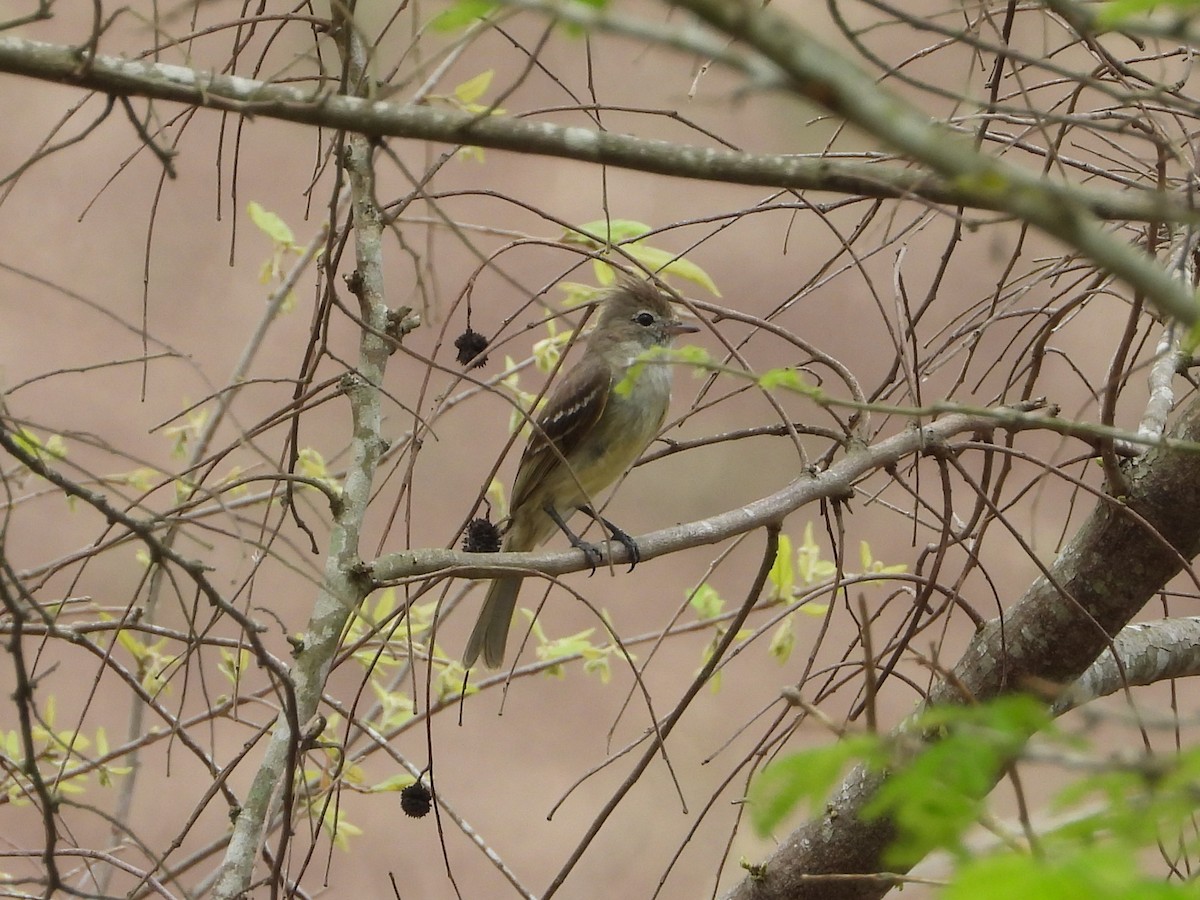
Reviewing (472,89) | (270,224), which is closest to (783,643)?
(472,89)

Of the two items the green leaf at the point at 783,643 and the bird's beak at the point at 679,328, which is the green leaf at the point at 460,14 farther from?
the bird's beak at the point at 679,328

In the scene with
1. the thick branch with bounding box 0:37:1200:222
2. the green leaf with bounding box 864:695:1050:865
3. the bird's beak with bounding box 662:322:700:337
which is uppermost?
the bird's beak with bounding box 662:322:700:337

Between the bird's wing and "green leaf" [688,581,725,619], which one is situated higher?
the bird's wing

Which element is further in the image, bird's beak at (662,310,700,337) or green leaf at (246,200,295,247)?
bird's beak at (662,310,700,337)

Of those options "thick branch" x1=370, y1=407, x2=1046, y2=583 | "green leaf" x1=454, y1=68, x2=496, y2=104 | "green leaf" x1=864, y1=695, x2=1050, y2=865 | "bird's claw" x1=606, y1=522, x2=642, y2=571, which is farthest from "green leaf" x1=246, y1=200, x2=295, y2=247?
"green leaf" x1=864, y1=695, x2=1050, y2=865

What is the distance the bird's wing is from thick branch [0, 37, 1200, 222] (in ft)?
9.39

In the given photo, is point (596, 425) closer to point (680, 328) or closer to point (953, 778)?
point (680, 328)

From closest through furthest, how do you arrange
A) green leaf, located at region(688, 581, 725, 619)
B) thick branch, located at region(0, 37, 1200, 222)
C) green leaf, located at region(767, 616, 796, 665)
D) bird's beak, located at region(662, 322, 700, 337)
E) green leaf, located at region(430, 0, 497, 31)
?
1. green leaf, located at region(430, 0, 497, 31)
2. thick branch, located at region(0, 37, 1200, 222)
3. green leaf, located at region(767, 616, 796, 665)
4. green leaf, located at region(688, 581, 725, 619)
5. bird's beak, located at region(662, 322, 700, 337)

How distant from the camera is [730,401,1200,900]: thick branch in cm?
258

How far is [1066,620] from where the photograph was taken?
261 centimetres

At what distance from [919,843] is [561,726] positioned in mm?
5102

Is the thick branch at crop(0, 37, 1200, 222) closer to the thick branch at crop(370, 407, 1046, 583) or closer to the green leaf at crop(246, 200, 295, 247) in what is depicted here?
the thick branch at crop(370, 407, 1046, 583)

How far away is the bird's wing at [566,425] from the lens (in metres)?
4.47

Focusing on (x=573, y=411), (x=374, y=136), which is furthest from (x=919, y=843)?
(x=573, y=411)
